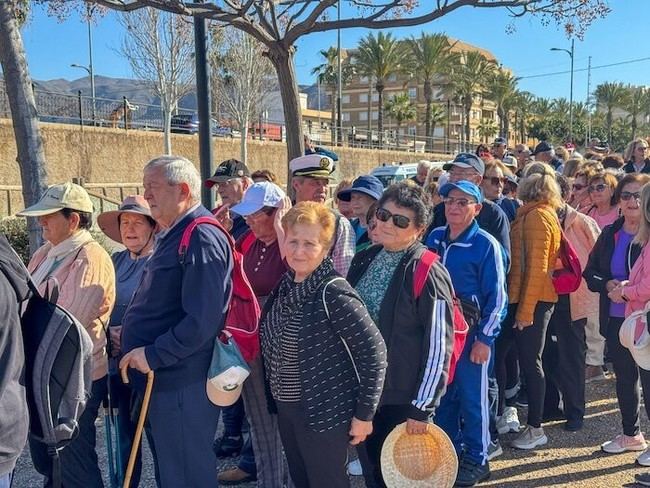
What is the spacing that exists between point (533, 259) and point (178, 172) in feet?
8.06

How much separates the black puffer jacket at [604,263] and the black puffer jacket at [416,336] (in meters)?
1.74

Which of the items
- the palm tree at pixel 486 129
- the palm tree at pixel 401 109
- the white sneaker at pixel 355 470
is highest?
the palm tree at pixel 401 109

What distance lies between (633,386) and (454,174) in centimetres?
192

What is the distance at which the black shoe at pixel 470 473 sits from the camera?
375cm

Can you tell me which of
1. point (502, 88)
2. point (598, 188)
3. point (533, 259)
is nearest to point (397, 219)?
point (533, 259)

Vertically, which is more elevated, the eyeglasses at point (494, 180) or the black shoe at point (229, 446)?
the eyeglasses at point (494, 180)

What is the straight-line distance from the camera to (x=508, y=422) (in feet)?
15.1

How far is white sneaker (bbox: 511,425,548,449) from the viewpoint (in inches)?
170

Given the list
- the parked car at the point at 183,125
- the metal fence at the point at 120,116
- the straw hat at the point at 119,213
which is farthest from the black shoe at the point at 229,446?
the parked car at the point at 183,125

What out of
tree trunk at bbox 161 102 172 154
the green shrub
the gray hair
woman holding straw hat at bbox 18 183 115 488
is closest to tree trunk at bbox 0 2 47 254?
the green shrub

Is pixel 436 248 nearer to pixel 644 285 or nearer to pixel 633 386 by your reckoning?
pixel 644 285

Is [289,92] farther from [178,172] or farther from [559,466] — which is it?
[559,466]

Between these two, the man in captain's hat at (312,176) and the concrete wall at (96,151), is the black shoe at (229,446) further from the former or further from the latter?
the concrete wall at (96,151)

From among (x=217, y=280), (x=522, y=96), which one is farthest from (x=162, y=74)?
(x=522, y=96)
